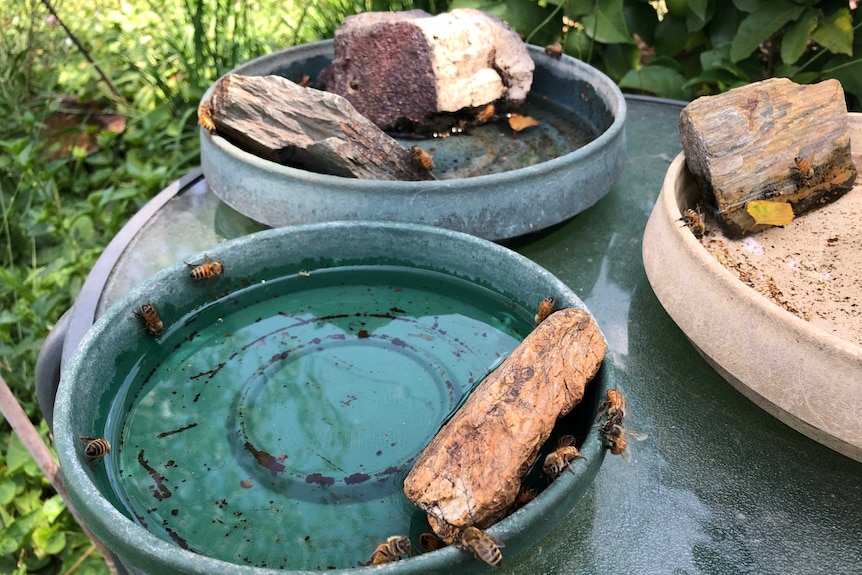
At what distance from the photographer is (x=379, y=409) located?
1.62 m

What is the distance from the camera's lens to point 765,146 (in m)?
1.98

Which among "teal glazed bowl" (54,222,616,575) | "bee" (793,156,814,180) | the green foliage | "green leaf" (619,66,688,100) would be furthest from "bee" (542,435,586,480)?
"green leaf" (619,66,688,100)

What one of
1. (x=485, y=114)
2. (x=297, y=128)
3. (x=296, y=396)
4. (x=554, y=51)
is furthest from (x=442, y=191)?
(x=554, y=51)

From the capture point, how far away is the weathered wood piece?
1920 millimetres

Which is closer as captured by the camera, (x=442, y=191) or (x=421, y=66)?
(x=442, y=191)

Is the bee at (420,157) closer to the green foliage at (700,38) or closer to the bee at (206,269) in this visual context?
the bee at (206,269)

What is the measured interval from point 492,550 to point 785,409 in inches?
29.1

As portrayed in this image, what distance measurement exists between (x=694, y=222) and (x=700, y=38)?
1892 millimetres

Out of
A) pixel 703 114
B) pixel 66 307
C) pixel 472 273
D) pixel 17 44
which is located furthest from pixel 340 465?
pixel 17 44

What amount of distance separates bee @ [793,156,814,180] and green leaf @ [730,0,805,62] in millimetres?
1111

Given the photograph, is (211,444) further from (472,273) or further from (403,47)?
(403,47)

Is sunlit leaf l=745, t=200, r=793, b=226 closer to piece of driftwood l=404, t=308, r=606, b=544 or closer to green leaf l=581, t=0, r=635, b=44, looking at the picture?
piece of driftwood l=404, t=308, r=606, b=544

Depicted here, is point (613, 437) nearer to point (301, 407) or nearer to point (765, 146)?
point (301, 407)

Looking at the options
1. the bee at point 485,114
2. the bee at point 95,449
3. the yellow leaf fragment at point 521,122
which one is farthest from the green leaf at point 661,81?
the bee at point 95,449
